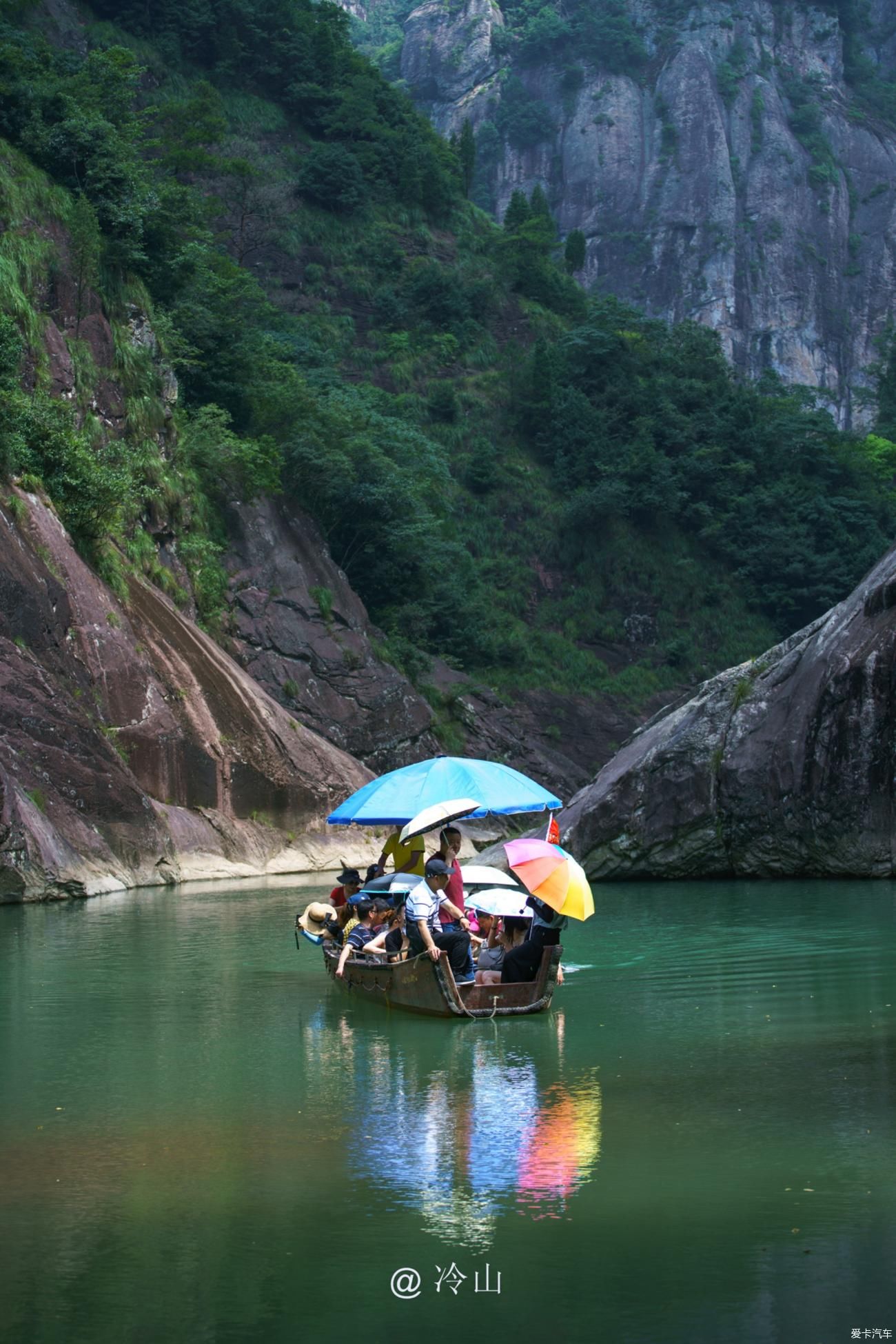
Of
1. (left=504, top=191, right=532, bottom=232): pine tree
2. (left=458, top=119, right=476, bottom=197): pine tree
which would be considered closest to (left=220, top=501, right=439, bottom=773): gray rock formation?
(left=504, top=191, right=532, bottom=232): pine tree

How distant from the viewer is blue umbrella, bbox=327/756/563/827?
15.4 meters

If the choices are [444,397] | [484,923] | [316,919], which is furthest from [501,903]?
[444,397]

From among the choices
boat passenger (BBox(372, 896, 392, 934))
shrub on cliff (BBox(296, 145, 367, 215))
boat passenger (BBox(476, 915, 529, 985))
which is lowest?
boat passenger (BBox(476, 915, 529, 985))

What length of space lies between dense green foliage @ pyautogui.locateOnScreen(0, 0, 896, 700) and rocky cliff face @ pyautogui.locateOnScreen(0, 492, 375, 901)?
1188 cm

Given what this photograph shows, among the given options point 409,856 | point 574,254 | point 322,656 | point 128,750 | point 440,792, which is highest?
point 574,254

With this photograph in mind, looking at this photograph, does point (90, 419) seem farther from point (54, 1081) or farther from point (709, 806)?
point (54, 1081)

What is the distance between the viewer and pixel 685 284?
99.9m

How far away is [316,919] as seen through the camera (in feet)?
51.3

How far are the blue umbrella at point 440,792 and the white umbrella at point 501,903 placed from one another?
1421 mm

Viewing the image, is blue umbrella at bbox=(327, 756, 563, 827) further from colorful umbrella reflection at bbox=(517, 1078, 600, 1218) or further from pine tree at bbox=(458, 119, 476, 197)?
pine tree at bbox=(458, 119, 476, 197)

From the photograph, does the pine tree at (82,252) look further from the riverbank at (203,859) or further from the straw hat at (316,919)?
the straw hat at (316,919)

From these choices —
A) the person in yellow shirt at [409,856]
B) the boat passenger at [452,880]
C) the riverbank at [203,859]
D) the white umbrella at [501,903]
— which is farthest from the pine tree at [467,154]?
the boat passenger at [452,880]

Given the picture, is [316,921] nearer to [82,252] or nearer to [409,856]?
[409,856]

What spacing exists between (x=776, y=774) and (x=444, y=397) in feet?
130
